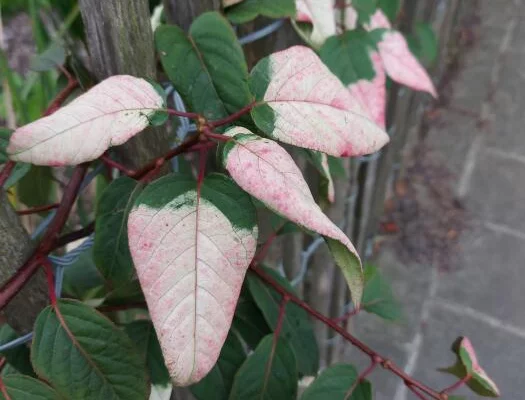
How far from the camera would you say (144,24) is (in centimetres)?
65

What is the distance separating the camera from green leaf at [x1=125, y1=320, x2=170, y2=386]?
0.76 metres

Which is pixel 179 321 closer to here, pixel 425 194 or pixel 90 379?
pixel 90 379

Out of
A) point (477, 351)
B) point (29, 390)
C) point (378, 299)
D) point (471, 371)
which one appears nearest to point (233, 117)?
point (29, 390)

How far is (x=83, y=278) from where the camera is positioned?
0.86 meters

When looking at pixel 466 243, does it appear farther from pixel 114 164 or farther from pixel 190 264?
pixel 190 264

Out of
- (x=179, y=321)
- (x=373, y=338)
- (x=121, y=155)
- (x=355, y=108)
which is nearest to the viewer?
(x=179, y=321)

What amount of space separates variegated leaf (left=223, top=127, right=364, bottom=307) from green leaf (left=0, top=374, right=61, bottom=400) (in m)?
0.28

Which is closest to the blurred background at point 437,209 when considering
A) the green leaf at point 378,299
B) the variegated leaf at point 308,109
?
the green leaf at point 378,299

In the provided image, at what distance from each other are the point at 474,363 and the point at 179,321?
47 cm

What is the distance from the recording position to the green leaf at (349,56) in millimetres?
884

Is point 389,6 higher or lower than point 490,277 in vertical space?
higher

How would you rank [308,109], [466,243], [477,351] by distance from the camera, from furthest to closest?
[466,243], [477,351], [308,109]

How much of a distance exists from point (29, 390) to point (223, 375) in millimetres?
274

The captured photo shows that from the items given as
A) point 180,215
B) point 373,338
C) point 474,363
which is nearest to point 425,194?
point 373,338
